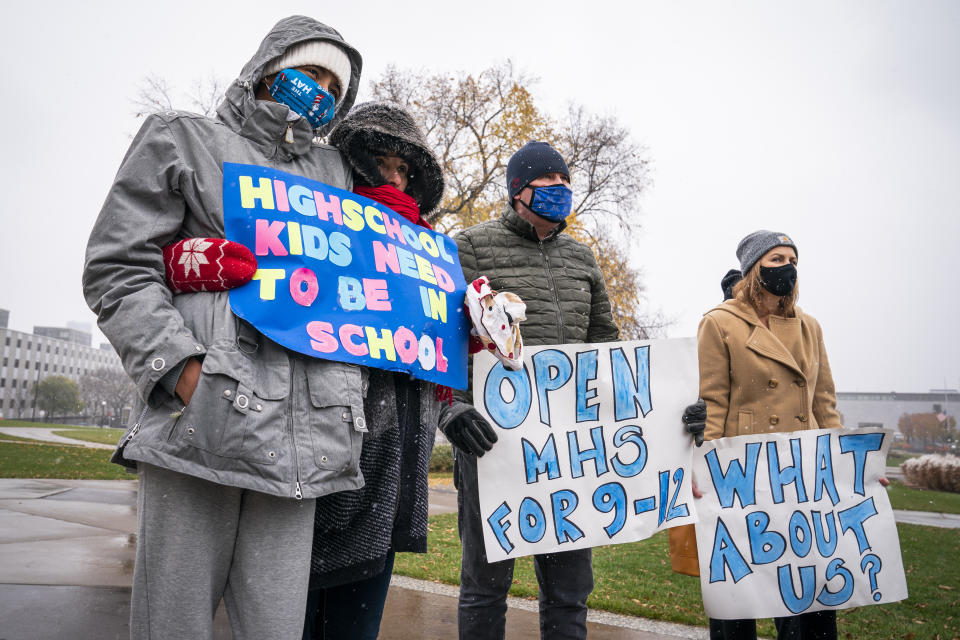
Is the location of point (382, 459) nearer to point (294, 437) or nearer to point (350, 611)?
point (294, 437)

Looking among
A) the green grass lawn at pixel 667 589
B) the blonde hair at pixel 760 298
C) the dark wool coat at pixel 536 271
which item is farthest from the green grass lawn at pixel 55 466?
the blonde hair at pixel 760 298

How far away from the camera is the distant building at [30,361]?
89.2 metres

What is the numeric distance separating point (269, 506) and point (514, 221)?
1.72 m

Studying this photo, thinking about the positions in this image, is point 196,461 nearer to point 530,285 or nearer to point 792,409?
point 530,285

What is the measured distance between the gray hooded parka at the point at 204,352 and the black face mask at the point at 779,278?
91.6 inches

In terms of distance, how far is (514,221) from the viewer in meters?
2.96

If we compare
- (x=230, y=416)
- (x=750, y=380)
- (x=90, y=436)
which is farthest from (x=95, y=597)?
(x=90, y=436)

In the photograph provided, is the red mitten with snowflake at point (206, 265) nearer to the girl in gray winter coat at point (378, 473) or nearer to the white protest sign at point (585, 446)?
the girl in gray winter coat at point (378, 473)

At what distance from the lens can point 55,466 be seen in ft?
41.7

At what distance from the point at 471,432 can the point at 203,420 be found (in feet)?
3.78

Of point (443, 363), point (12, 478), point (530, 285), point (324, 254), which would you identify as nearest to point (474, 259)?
point (530, 285)

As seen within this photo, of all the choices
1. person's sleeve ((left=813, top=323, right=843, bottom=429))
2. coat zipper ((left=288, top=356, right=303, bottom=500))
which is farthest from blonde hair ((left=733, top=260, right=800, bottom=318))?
coat zipper ((left=288, top=356, right=303, bottom=500))

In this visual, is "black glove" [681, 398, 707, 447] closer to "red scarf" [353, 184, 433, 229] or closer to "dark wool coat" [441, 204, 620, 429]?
"dark wool coat" [441, 204, 620, 429]

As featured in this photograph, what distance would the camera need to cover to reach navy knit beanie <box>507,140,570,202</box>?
9.62 feet
